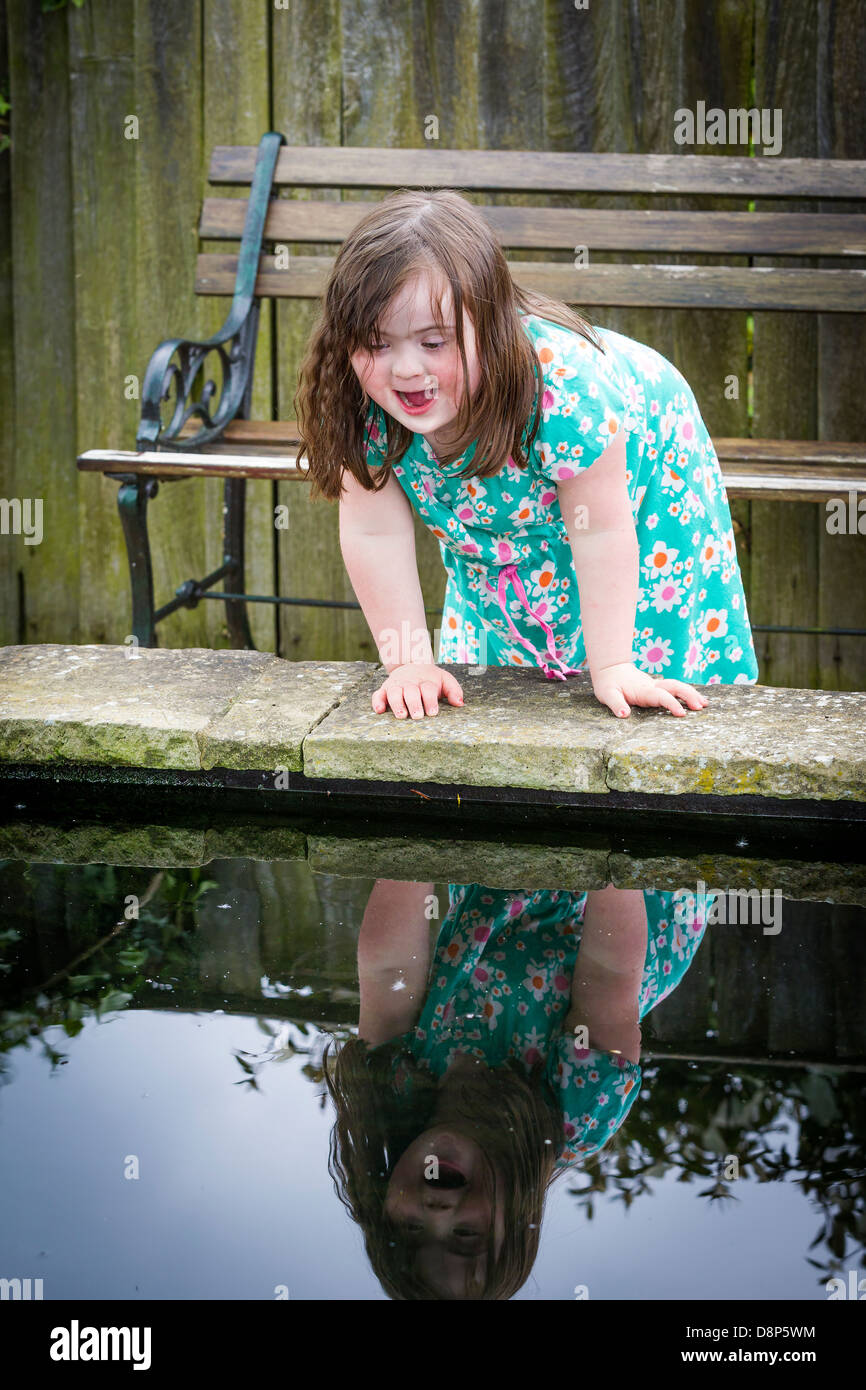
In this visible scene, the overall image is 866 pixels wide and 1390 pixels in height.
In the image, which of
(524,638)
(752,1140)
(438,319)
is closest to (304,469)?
(524,638)

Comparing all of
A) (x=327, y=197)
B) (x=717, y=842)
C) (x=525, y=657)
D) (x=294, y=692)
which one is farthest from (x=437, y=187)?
(x=717, y=842)

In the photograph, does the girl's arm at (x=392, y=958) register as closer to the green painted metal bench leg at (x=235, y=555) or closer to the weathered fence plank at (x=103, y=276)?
the green painted metal bench leg at (x=235, y=555)

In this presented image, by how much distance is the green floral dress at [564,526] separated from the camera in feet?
5.79

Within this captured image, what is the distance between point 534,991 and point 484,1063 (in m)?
0.14

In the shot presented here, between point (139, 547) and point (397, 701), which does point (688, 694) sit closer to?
point (397, 701)

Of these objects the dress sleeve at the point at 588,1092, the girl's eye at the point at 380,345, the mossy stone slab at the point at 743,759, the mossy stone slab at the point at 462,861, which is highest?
the girl's eye at the point at 380,345

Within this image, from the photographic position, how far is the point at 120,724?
1.77 m

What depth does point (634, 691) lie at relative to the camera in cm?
178

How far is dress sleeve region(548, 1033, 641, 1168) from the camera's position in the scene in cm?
108

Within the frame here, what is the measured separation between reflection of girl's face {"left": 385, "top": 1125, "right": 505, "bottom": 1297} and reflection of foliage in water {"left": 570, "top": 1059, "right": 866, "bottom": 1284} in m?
0.08

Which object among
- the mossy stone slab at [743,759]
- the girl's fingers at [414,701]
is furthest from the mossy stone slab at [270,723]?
the mossy stone slab at [743,759]

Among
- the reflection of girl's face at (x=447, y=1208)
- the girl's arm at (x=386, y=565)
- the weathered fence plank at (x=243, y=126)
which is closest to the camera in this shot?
the reflection of girl's face at (x=447, y=1208)

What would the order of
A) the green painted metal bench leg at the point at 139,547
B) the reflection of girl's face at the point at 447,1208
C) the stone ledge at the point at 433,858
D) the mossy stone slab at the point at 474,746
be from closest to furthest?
1. the reflection of girl's face at the point at 447,1208
2. the stone ledge at the point at 433,858
3. the mossy stone slab at the point at 474,746
4. the green painted metal bench leg at the point at 139,547

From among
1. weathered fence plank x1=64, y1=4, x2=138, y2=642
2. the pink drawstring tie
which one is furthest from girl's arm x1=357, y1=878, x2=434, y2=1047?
weathered fence plank x1=64, y1=4, x2=138, y2=642
